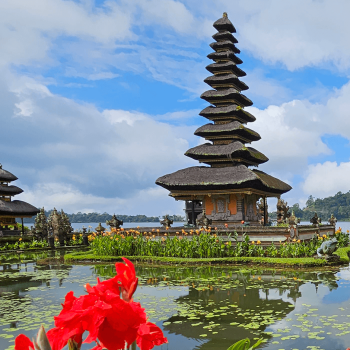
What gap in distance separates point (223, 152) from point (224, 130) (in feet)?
6.08

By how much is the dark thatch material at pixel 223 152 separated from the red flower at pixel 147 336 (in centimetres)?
2671


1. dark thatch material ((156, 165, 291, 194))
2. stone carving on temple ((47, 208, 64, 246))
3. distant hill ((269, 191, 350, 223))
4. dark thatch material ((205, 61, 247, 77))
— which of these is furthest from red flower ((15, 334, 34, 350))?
distant hill ((269, 191, 350, 223))

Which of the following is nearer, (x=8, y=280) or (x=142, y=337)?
(x=142, y=337)

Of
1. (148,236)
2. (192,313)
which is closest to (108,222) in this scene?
(148,236)

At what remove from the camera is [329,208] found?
12181 cm

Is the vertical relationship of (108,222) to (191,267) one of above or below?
above

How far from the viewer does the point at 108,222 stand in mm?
25031

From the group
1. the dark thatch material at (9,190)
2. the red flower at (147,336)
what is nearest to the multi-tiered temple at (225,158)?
the dark thatch material at (9,190)

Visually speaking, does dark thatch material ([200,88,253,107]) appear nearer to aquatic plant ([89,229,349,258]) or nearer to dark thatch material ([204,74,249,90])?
dark thatch material ([204,74,249,90])

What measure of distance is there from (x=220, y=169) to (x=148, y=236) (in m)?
8.43

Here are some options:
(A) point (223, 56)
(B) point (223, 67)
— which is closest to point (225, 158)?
(B) point (223, 67)

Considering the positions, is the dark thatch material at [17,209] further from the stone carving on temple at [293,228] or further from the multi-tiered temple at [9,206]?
the stone carving on temple at [293,228]

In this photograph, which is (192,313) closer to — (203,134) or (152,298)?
(152,298)

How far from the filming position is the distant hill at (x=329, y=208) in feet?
388
